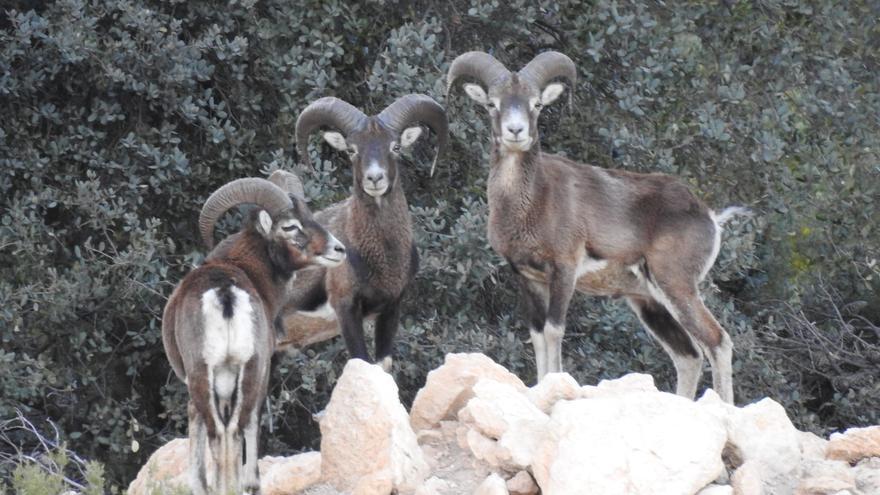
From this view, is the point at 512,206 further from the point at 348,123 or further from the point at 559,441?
the point at 559,441

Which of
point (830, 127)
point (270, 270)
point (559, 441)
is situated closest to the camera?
point (559, 441)

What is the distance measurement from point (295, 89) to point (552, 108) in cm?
226

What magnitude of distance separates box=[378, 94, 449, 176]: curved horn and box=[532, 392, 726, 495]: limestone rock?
3.62 metres

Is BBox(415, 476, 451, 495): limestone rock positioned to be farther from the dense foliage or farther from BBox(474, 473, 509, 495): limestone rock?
the dense foliage

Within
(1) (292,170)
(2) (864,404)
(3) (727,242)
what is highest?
(1) (292,170)

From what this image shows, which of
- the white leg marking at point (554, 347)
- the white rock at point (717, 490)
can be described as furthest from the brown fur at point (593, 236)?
the white rock at point (717, 490)

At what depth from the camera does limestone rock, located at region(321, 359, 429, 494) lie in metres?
7.85

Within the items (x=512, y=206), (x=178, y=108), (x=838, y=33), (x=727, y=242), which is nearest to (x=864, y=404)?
(x=727, y=242)

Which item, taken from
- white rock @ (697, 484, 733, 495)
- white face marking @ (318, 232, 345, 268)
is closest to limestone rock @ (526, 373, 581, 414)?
white rock @ (697, 484, 733, 495)

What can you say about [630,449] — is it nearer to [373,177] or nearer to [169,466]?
[169,466]

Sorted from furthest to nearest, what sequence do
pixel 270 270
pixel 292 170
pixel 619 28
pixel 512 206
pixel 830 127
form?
1. pixel 830 127
2. pixel 619 28
3. pixel 292 170
4. pixel 512 206
5. pixel 270 270

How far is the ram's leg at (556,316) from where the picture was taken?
33.9ft

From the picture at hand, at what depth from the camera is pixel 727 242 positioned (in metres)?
12.3

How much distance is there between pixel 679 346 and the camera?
1095cm
